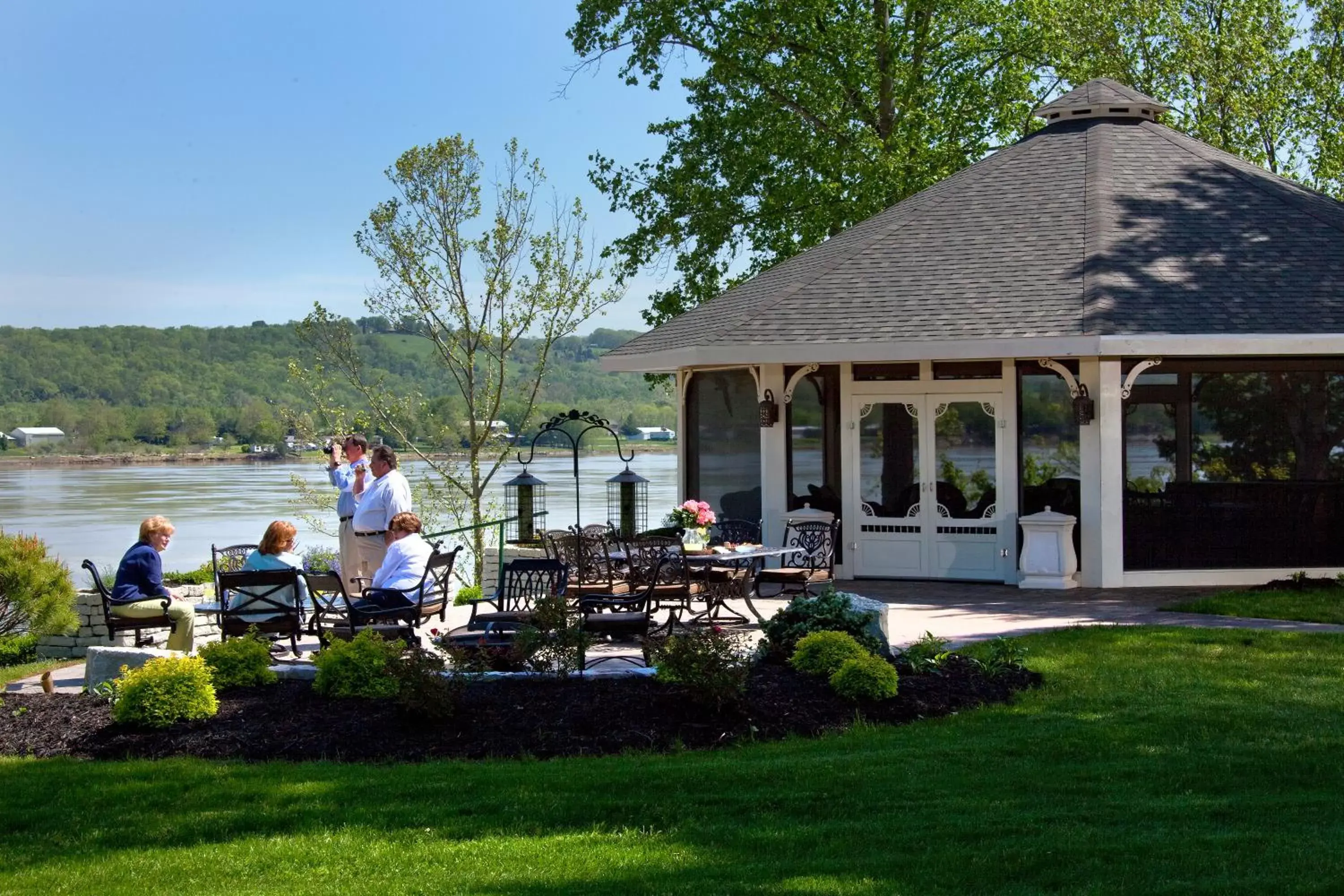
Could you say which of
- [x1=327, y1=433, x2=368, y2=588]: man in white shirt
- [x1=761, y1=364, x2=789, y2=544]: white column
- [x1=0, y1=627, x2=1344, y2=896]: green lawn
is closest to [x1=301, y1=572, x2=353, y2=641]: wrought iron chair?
[x1=327, y1=433, x2=368, y2=588]: man in white shirt

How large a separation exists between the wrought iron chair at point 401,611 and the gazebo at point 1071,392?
5517 mm

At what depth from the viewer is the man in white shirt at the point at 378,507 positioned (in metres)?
11.8

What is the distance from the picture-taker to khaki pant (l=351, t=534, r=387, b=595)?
12.1 metres

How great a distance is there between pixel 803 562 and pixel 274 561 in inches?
219

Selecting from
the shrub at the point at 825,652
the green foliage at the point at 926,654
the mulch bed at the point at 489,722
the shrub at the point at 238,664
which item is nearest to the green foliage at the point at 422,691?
the mulch bed at the point at 489,722

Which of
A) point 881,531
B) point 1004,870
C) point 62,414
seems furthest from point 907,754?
point 62,414

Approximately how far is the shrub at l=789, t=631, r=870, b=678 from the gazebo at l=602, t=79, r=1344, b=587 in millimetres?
6337

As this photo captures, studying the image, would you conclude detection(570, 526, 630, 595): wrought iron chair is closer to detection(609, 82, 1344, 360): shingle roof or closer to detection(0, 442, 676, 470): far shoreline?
detection(609, 82, 1344, 360): shingle roof

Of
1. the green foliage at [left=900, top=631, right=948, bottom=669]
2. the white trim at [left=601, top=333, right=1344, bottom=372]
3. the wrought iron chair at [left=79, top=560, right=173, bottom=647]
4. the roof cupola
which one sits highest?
the roof cupola

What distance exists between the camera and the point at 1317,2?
28.6 metres

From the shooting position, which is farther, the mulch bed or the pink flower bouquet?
the pink flower bouquet

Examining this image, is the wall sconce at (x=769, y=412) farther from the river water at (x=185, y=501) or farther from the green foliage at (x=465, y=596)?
the river water at (x=185, y=501)

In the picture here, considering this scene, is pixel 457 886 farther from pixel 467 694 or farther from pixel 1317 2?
pixel 1317 2

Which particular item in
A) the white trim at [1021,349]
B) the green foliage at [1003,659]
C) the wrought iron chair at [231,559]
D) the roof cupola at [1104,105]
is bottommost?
the green foliage at [1003,659]
